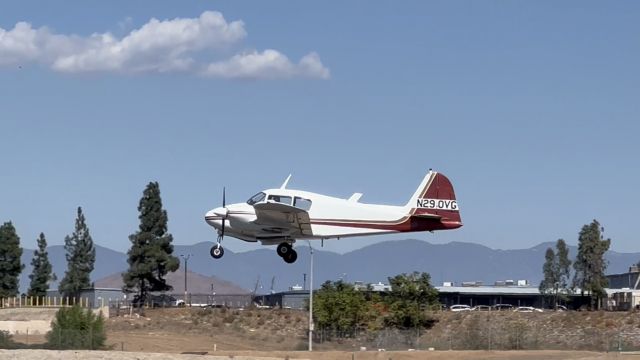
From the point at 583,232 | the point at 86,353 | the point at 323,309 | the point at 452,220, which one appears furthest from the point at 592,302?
the point at 452,220

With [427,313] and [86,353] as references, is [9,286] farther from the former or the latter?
[86,353]

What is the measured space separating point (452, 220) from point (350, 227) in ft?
17.3

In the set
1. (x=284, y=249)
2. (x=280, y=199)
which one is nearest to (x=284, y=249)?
(x=284, y=249)

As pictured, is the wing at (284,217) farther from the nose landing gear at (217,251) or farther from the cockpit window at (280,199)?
the nose landing gear at (217,251)

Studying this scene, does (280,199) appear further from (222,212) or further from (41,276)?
(41,276)

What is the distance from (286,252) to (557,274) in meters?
97.3

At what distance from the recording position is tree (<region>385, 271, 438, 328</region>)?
366ft

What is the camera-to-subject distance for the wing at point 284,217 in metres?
53.3

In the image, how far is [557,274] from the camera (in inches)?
5728

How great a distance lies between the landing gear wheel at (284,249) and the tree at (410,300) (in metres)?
58.7

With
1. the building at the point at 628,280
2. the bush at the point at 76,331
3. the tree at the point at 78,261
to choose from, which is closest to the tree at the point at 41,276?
the tree at the point at 78,261

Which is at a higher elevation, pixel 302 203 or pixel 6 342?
pixel 302 203

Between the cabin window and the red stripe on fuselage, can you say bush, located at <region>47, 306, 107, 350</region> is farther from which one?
the red stripe on fuselage

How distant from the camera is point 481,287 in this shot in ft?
602
